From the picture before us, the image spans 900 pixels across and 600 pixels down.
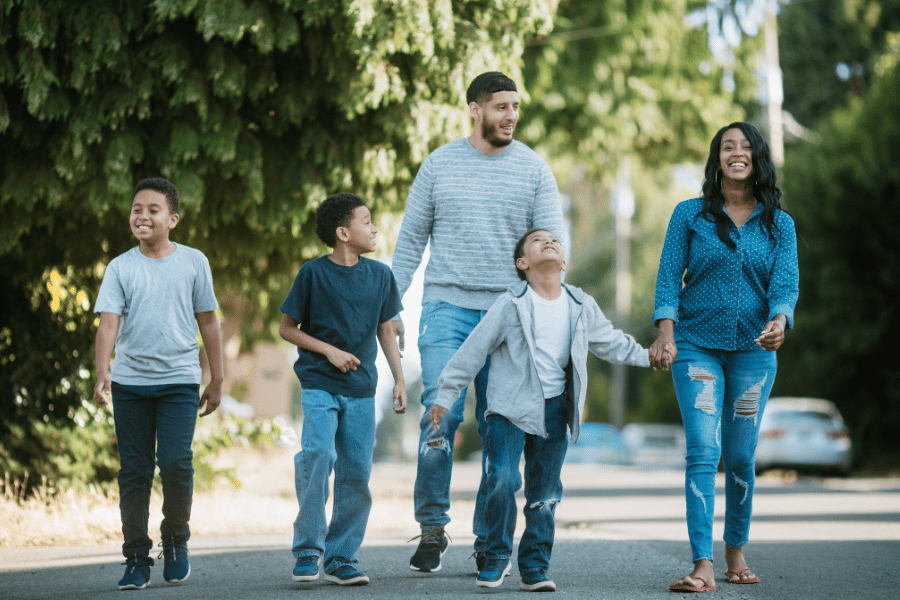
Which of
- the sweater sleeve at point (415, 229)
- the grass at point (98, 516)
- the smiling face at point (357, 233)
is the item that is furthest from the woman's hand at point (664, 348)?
the grass at point (98, 516)

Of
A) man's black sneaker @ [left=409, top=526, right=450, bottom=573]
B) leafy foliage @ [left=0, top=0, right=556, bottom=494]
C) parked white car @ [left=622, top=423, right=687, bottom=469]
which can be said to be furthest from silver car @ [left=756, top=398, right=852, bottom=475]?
man's black sneaker @ [left=409, top=526, right=450, bottom=573]

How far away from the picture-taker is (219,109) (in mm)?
7801

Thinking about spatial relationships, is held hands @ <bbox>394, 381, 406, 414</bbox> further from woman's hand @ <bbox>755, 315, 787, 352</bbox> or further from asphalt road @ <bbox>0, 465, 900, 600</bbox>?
woman's hand @ <bbox>755, 315, 787, 352</bbox>

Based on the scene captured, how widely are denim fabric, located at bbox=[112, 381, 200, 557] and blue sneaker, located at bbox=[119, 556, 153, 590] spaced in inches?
1.7

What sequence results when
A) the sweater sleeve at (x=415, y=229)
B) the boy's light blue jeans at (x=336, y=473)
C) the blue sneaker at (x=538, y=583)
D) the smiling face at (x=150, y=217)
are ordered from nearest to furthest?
the blue sneaker at (x=538, y=583)
the boy's light blue jeans at (x=336, y=473)
the smiling face at (x=150, y=217)
the sweater sleeve at (x=415, y=229)

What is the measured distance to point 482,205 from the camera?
5.52 m

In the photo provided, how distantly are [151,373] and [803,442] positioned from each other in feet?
49.6

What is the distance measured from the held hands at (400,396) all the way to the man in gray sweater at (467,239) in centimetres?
19

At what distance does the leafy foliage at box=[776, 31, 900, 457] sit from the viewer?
19.7 m

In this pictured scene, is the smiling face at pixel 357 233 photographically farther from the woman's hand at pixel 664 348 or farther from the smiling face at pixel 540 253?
the woman's hand at pixel 664 348

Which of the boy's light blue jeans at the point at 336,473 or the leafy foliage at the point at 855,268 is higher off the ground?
the leafy foliage at the point at 855,268

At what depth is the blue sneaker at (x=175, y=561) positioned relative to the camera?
5.28 meters

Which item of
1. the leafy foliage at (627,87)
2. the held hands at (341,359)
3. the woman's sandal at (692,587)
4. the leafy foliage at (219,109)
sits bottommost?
the woman's sandal at (692,587)

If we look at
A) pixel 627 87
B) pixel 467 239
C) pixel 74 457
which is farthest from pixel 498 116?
pixel 627 87
